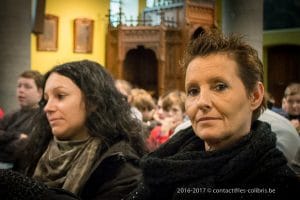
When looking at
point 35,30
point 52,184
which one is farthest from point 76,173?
point 35,30

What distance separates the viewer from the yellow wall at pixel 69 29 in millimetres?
12109

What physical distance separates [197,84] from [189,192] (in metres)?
0.37

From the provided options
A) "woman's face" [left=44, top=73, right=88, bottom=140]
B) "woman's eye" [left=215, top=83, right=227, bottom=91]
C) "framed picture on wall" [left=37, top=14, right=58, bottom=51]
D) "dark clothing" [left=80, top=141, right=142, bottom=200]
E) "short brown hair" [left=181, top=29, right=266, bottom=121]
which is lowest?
"dark clothing" [left=80, top=141, right=142, bottom=200]

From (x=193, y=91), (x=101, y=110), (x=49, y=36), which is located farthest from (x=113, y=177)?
(x=49, y=36)

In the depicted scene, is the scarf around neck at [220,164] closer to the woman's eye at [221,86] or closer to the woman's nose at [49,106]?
the woman's eye at [221,86]

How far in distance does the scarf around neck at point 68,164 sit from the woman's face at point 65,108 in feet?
0.19

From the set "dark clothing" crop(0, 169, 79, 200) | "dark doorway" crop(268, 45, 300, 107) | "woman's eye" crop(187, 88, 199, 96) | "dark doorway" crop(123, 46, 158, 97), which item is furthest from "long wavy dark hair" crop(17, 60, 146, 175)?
"dark doorway" crop(268, 45, 300, 107)

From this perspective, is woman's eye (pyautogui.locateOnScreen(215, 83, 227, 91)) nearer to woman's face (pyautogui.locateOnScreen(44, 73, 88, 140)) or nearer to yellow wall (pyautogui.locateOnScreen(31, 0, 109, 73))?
woman's face (pyautogui.locateOnScreen(44, 73, 88, 140))

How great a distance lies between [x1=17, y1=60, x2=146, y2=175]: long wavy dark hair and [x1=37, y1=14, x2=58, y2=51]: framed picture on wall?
9.60 metres

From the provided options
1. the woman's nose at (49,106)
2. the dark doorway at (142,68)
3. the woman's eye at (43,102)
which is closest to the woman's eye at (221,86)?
the woman's nose at (49,106)

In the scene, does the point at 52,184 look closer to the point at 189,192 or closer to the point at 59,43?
the point at 189,192

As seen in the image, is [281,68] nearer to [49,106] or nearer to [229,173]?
[49,106]

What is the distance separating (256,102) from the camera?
1754 millimetres

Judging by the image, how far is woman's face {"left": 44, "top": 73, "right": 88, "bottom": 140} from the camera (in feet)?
8.22
